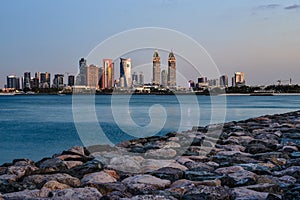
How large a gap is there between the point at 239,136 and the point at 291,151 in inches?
73.1

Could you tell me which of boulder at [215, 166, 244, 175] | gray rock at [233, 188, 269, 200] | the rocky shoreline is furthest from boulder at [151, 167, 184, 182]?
gray rock at [233, 188, 269, 200]

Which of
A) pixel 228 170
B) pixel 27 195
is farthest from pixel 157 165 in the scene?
pixel 27 195

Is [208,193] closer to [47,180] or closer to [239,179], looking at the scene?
[239,179]

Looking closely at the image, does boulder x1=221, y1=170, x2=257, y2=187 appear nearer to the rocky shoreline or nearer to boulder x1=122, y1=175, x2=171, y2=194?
the rocky shoreline

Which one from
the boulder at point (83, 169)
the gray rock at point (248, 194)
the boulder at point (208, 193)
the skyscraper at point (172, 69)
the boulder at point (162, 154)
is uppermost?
the skyscraper at point (172, 69)

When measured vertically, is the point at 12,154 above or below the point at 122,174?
below

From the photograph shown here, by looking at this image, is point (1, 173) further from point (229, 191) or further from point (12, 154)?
point (12, 154)

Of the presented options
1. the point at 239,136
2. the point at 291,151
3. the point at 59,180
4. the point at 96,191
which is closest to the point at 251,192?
the point at 96,191

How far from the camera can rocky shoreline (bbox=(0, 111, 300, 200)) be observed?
10.6 ft

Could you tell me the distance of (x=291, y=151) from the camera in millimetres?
5461

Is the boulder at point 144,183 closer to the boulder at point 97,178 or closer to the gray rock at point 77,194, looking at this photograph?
the boulder at point 97,178

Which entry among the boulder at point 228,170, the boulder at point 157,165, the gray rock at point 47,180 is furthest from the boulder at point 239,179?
the gray rock at point 47,180

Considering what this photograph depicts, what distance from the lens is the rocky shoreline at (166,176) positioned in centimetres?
322

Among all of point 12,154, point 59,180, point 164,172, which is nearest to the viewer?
point 59,180
